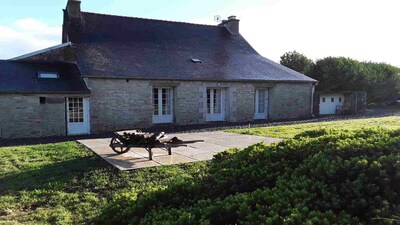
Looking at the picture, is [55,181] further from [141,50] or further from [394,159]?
[141,50]

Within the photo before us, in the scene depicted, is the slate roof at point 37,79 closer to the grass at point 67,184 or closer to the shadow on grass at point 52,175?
the grass at point 67,184

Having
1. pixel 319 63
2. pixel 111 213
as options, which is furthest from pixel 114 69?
pixel 319 63

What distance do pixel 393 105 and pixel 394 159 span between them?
2786 centimetres

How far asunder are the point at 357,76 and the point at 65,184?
2466 cm

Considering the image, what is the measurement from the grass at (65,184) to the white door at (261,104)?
40.2 ft

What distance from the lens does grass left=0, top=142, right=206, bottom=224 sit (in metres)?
3.96

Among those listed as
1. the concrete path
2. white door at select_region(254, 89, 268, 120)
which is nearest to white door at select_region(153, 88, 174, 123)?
white door at select_region(254, 89, 268, 120)

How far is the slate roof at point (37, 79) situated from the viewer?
12.2 meters

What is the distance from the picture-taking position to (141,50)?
16.9 m

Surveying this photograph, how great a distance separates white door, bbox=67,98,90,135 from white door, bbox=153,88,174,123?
335 cm

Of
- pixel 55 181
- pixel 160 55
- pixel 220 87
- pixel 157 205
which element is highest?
pixel 160 55

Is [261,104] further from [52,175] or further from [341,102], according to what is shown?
[52,175]

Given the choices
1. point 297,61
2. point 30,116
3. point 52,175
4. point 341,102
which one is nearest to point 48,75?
point 30,116

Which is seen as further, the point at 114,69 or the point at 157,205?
the point at 114,69
